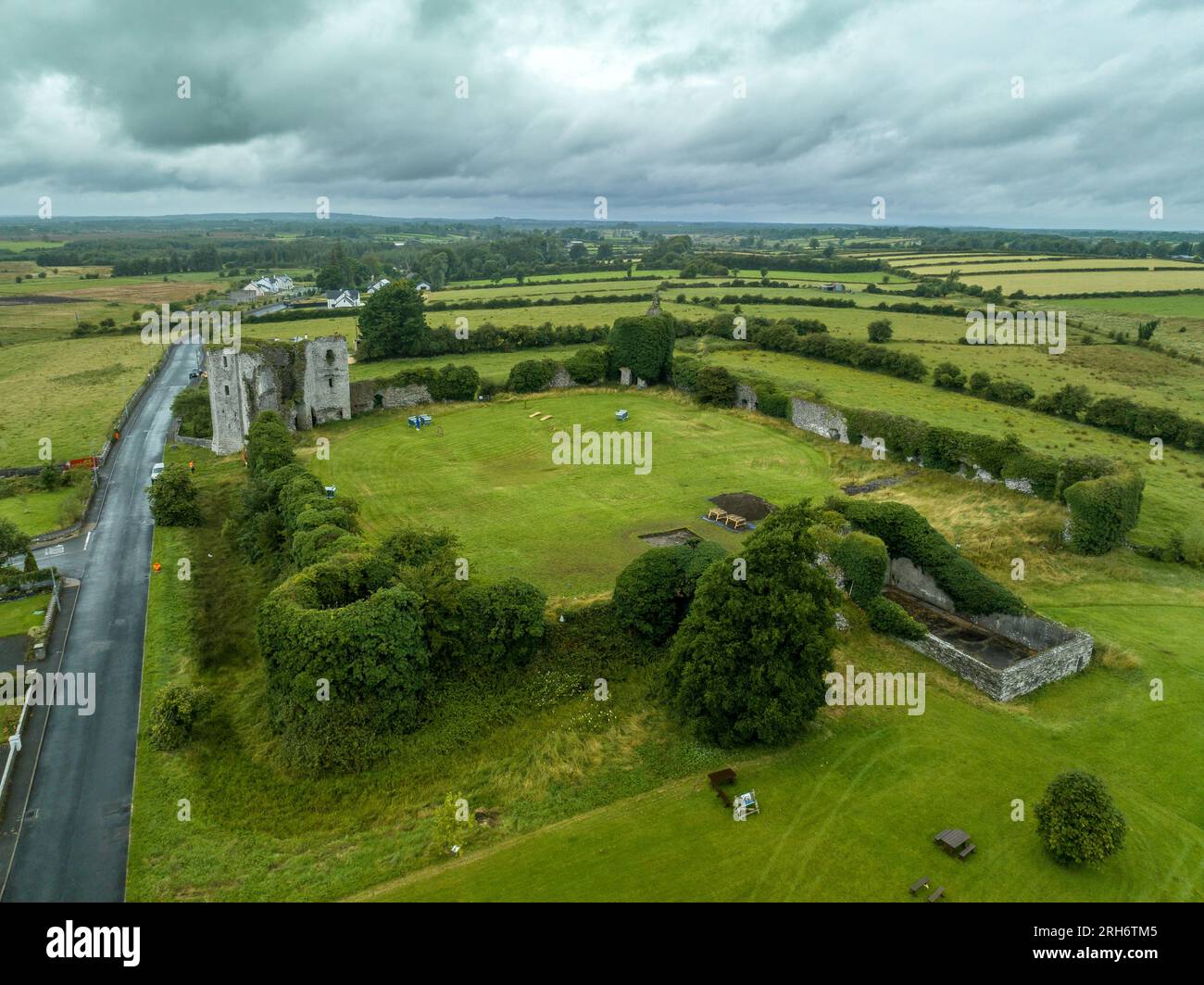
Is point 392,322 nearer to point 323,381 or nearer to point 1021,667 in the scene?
point 323,381

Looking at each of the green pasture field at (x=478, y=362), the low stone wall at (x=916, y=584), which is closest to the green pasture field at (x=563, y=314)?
the green pasture field at (x=478, y=362)

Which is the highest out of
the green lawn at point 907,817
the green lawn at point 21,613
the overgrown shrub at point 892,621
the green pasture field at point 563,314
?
the green pasture field at point 563,314

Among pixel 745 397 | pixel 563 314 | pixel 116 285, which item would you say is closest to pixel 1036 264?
pixel 563 314

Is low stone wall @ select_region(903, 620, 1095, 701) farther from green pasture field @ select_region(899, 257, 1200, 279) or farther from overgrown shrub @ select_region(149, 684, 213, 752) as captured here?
green pasture field @ select_region(899, 257, 1200, 279)

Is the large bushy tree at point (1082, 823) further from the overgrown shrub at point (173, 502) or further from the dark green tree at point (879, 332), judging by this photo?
the dark green tree at point (879, 332)

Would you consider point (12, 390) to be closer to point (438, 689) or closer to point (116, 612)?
point (116, 612)

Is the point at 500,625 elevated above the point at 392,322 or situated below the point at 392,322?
below
